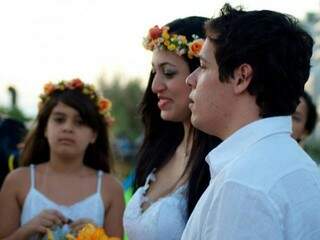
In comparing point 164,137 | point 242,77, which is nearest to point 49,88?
point 164,137

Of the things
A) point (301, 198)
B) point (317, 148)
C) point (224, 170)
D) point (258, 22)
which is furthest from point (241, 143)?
point (317, 148)

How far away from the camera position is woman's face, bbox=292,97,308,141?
512 cm

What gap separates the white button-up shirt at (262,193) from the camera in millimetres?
1775

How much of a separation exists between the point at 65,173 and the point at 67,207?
→ 30 cm

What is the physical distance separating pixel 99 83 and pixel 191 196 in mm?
26052

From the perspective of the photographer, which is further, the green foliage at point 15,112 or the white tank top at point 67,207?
the green foliage at point 15,112

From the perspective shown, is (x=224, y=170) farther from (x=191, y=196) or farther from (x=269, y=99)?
(x=191, y=196)

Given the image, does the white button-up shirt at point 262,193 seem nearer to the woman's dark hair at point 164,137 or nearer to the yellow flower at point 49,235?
the woman's dark hair at point 164,137

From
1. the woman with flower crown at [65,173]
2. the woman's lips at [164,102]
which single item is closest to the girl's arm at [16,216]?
the woman with flower crown at [65,173]

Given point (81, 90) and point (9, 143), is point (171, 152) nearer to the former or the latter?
point (81, 90)

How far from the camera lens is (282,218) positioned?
181 cm

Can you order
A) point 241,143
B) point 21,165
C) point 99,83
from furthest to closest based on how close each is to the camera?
point 99,83
point 21,165
point 241,143

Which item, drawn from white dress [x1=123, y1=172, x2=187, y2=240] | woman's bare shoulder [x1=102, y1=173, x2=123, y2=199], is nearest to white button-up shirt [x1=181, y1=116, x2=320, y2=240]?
white dress [x1=123, y1=172, x2=187, y2=240]

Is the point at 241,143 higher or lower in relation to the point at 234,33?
lower
